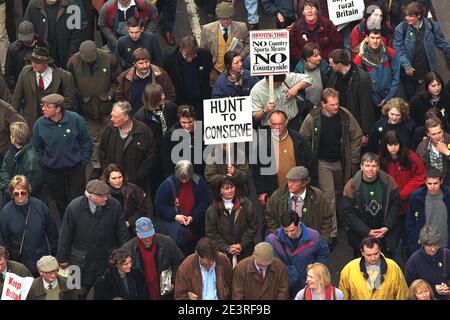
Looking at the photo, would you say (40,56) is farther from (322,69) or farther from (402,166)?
(402,166)

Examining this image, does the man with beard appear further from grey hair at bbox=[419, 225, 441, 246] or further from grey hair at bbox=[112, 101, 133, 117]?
grey hair at bbox=[419, 225, 441, 246]

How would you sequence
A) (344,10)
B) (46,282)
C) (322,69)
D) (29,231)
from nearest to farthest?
1. (46,282)
2. (29,231)
3. (322,69)
4. (344,10)

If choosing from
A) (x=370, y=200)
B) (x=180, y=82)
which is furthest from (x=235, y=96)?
(x=370, y=200)

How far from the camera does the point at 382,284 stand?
1881 centimetres

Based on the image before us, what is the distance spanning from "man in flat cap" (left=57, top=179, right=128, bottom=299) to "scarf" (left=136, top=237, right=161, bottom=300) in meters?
0.52

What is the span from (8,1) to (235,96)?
12.6 feet

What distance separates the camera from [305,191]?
20.0 meters

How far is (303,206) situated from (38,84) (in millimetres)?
3799

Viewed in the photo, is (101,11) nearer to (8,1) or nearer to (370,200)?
(8,1)

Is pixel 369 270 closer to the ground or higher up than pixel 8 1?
closer to the ground

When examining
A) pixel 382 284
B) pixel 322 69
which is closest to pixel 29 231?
pixel 382 284

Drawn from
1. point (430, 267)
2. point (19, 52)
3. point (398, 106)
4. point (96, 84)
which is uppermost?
point (19, 52)

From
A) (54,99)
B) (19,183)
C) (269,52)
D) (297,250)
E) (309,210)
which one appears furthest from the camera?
(269,52)

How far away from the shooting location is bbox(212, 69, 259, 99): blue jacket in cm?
2180
